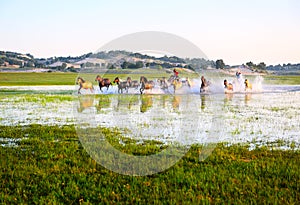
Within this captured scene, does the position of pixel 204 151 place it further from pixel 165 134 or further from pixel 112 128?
pixel 112 128

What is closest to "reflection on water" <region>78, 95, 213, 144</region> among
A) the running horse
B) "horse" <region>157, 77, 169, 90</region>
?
the running horse

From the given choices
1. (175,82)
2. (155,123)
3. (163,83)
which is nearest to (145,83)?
(163,83)

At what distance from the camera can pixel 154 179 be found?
290 inches

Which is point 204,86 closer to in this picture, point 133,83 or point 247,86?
point 133,83

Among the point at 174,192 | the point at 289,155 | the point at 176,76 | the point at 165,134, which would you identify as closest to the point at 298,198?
the point at 174,192

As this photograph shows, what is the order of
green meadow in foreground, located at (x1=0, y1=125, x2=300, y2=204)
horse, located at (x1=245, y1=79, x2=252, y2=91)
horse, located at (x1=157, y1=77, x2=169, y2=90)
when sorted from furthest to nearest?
1. horse, located at (x1=245, y1=79, x2=252, y2=91)
2. horse, located at (x1=157, y1=77, x2=169, y2=90)
3. green meadow in foreground, located at (x1=0, y1=125, x2=300, y2=204)

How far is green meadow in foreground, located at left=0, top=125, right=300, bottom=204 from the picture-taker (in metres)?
6.29

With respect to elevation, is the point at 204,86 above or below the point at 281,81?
above

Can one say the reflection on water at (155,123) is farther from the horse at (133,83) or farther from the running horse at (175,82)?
the horse at (133,83)

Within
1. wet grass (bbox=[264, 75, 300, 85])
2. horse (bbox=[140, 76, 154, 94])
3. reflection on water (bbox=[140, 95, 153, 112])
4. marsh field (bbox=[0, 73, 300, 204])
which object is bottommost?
reflection on water (bbox=[140, 95, 153, 112])

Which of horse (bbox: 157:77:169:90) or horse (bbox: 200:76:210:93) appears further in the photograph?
horse (bbox: 157:77:169:90)

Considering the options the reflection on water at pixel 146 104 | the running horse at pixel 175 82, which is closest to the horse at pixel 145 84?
the running horse at pixel 175 82

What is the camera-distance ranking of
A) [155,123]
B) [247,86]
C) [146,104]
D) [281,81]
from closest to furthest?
[155,123] → [146,104] → [247,86] → [281,81]

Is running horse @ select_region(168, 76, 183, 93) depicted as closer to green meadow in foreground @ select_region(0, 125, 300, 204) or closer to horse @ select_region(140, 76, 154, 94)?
horse @ select_region(140, 76, 154, 94)
